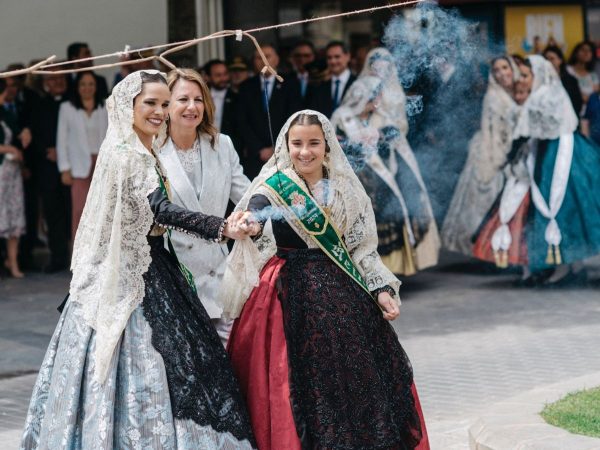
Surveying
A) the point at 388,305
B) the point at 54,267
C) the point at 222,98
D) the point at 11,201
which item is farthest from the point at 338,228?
the point at 54,267

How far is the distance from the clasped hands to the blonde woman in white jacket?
7.29m

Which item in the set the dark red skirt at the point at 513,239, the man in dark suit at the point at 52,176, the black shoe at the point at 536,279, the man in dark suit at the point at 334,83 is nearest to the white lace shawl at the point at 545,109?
the dark red skirt at the point at 513,239

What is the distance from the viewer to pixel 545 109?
10461mm

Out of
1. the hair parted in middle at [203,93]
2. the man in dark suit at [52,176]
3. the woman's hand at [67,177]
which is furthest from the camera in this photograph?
the man in dark suit at [52,176]

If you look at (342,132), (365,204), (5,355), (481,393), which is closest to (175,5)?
(342,132)

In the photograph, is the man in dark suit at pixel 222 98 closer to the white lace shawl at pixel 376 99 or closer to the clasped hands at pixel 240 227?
the white lace shawl at pixel 376 99

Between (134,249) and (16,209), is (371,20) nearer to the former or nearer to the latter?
(16,209)

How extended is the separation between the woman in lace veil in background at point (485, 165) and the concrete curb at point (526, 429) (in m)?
5.02

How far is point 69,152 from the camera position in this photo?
480 inches

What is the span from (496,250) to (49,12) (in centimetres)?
551

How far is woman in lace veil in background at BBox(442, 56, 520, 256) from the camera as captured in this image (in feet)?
35.7

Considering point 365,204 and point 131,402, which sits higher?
point 365,204

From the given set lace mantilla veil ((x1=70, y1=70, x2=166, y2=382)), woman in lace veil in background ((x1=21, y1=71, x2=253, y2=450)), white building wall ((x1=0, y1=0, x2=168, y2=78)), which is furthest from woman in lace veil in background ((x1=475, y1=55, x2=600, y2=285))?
lace mantilla veil ((x1=70, y1=70, x2=166, y2=382))

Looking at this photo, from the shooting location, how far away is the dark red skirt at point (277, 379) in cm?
501
